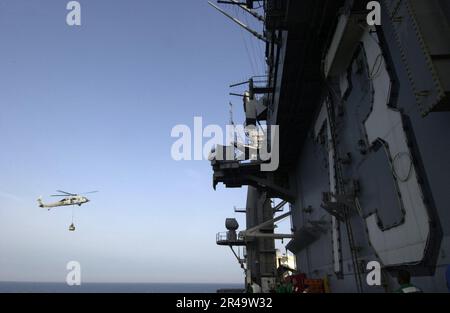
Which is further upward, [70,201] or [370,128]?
[70,201]

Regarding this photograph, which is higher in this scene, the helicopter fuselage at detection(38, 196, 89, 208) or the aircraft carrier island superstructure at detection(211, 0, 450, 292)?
the helicopter fuselage at detection(38, 196, 89, 208)

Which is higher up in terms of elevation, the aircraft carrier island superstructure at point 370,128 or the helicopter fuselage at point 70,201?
the helicopter fuselage at point 70,201

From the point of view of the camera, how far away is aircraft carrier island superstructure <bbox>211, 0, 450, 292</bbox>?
561 cm

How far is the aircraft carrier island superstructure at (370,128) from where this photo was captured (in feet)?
18.4

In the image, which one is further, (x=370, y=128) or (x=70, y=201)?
(x=70, y=201)

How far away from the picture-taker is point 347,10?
8.65 meters

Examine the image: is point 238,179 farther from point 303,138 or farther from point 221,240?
point 221,240

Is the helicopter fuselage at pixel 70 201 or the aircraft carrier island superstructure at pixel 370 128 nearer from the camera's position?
the aircraft carrier island superstructure at pixel 370 128

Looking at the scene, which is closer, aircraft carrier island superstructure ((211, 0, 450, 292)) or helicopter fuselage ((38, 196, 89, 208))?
aircraft carrier island superstructure ((211, 0, 450, 292))

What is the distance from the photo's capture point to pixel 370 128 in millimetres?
8797

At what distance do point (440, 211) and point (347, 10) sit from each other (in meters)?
5.66

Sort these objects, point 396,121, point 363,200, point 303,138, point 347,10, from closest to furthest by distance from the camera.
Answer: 1. point 396,121
2. point 347,10
3. point 363,200
4. point 303,138
